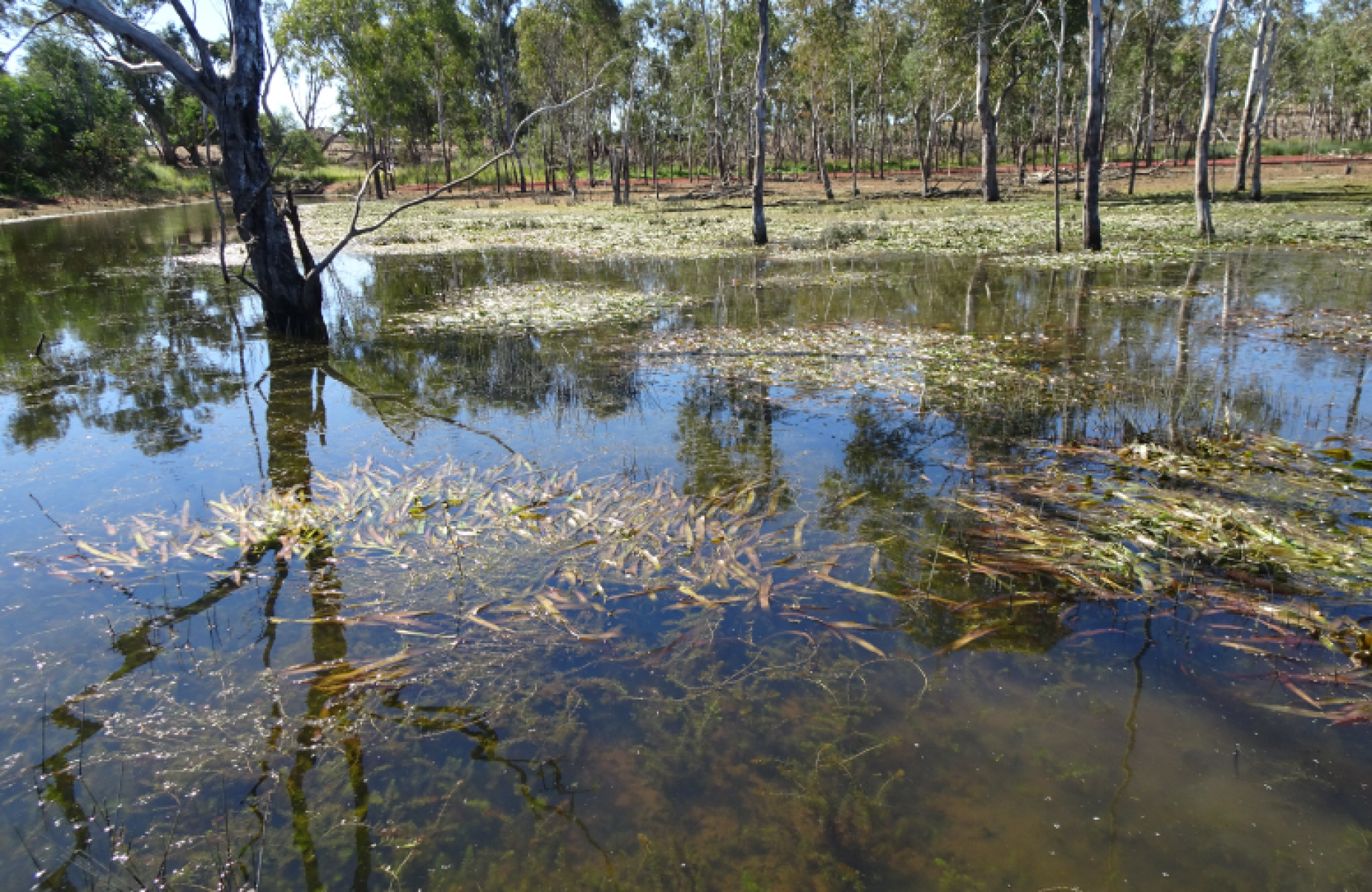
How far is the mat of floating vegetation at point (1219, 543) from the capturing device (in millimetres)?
3291

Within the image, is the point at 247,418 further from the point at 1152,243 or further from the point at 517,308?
the point at 1152,243

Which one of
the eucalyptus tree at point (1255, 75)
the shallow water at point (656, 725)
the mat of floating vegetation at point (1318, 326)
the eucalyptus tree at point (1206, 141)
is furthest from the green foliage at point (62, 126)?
the eucalyptus tree at point (1255, 75)

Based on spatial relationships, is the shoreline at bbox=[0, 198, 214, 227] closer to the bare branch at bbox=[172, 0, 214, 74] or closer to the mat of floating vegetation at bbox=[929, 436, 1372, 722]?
the bare branch at bbox=[172, 0, 214, 74]

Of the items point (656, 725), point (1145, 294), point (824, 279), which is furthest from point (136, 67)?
point (1145, 294)

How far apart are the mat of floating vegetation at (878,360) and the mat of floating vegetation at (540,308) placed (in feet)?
6.11

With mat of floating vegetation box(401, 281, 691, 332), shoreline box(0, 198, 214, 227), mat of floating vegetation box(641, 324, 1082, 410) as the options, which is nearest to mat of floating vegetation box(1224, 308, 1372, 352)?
mat of floating vegetation box(641, 324, 1082, 410)

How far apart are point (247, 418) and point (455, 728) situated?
17.7 ft

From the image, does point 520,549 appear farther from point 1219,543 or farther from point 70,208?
point 70,208

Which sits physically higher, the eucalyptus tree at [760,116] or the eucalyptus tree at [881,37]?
the eucalyptus tree at [881,37]

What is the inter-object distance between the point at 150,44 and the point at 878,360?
8.99 metres

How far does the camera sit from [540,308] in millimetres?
12102

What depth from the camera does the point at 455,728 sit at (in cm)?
300

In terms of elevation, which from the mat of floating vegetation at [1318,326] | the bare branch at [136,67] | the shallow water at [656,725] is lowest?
the shallow water at [656,725]

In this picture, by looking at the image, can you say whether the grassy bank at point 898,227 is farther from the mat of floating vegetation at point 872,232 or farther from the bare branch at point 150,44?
the bare branch at point 150,44
